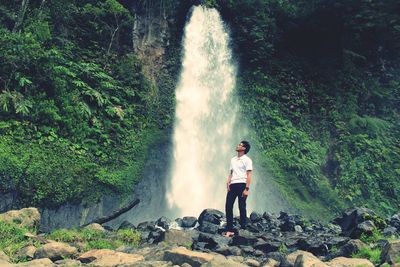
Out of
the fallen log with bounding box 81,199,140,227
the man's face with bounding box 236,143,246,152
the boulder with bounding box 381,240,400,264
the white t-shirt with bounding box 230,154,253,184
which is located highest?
the man's face with bounding box 236,143,246,152

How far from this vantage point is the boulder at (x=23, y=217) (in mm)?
8289

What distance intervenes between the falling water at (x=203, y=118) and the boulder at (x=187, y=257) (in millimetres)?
8310

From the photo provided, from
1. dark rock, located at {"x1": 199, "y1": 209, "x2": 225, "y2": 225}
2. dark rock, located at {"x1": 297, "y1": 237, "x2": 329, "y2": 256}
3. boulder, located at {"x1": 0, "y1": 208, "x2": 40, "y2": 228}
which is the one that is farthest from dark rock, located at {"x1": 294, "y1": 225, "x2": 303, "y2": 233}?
boulder, located at {"x1": 0, "y1": 208, "x2": 40, "y2": 228}

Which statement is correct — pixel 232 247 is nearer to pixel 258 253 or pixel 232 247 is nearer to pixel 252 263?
pixel 258 253

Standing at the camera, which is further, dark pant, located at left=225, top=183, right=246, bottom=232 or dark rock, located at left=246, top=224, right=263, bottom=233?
dark rock, located at left=246, top=224, right=263, bottom=233

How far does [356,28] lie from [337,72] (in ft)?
8.84

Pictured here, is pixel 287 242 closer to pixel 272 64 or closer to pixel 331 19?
pixel 272 64

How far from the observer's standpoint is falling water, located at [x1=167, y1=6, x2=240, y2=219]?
1558 cm

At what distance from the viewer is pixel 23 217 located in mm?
8570

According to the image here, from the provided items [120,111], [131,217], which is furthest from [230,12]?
[131,217]

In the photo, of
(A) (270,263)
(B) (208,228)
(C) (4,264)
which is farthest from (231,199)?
(C) (4,264)

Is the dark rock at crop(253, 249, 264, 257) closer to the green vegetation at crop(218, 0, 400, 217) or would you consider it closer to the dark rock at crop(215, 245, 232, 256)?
the dark rock at crop(215, 245, 232, 256)

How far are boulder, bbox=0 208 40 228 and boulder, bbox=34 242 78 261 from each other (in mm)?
2283

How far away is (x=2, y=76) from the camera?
13.7m
